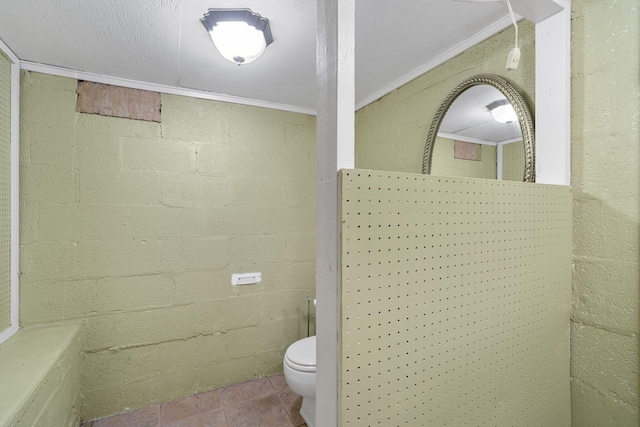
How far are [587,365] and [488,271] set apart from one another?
0.65m

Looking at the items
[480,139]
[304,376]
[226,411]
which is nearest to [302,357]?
[304,376]

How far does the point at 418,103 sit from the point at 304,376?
74.9 inches

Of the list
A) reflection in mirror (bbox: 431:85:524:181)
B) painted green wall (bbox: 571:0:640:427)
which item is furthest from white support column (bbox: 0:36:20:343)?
painted green wall (bbox: 571:0:640:427)

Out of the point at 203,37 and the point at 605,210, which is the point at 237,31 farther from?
the point at 605,210

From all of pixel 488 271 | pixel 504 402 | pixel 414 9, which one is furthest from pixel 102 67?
pixel 504 402

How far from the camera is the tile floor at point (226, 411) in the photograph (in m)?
1.84

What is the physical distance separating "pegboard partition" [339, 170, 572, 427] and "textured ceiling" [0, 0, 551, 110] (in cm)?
96

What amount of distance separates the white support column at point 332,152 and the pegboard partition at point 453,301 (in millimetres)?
30

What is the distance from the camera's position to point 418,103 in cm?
196

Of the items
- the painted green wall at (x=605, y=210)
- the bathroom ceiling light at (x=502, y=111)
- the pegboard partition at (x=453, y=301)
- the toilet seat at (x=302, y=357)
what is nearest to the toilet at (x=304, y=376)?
the toilet seat at (x=302, y=357)

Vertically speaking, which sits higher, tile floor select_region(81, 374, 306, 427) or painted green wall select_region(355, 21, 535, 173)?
painted green wall select_region(355, 21, 535, 173)

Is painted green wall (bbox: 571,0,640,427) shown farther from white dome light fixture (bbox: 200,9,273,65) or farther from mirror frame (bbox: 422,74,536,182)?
white dome light fixture (bbox: 200,9,273,65)

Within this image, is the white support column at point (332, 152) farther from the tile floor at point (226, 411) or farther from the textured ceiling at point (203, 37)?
the tile floor at point (226, 411)

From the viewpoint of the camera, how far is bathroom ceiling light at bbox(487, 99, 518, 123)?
135 cm
